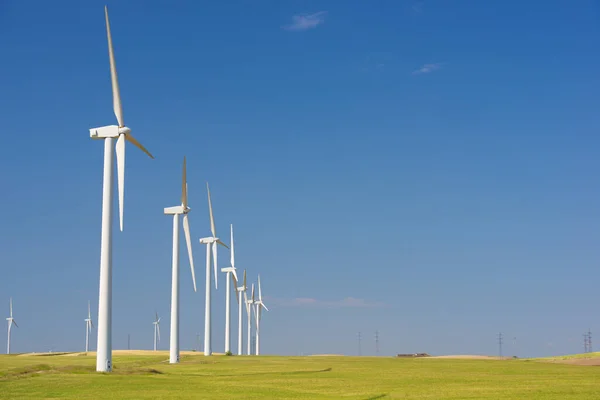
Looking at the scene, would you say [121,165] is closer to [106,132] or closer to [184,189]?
[106,132]

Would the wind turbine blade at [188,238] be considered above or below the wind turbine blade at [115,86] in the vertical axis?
below

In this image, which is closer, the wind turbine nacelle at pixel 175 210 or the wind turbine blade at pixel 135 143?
the wind turbine blade at pixel 135 143

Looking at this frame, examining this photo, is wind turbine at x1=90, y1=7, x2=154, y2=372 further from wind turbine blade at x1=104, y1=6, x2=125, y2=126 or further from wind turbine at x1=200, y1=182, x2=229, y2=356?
wind turbine at x1=200, y1=182, x2=229, y2=356

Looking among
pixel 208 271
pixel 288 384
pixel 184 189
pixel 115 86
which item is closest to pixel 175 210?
pixel 184 189

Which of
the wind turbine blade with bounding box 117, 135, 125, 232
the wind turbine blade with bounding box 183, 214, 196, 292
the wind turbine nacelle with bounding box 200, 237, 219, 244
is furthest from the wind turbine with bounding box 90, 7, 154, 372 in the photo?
the wind turbine nacelle with bounding box 200, 237, 219, 244

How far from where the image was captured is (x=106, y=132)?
7200 centimetres

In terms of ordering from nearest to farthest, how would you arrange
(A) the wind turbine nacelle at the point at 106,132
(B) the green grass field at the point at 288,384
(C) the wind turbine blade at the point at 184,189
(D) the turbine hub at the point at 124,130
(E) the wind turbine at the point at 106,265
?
(B) the green grass field at the point at 288,384
(E) the wind turbine at the point at 106,265
(A) the wind turbine nacelle at the point at 106,132
(D) the turbine hub at the point at 124,130
(C) the wind turbine blade at the point at 184,189

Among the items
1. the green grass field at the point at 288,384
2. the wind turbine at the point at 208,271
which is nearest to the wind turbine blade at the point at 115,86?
the green grass field at the point at 288,384

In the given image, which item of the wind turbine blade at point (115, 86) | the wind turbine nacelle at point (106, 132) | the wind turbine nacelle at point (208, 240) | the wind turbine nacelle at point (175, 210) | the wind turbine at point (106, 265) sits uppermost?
the wind turbine blade at point (115, 86)

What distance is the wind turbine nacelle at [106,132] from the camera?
71.9 meters

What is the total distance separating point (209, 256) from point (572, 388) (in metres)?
69.5

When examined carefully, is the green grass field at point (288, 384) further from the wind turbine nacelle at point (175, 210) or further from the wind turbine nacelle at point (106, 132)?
the wind turbine nacelle at point (175, 210)

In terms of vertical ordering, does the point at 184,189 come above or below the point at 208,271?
above

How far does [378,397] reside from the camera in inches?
1874
